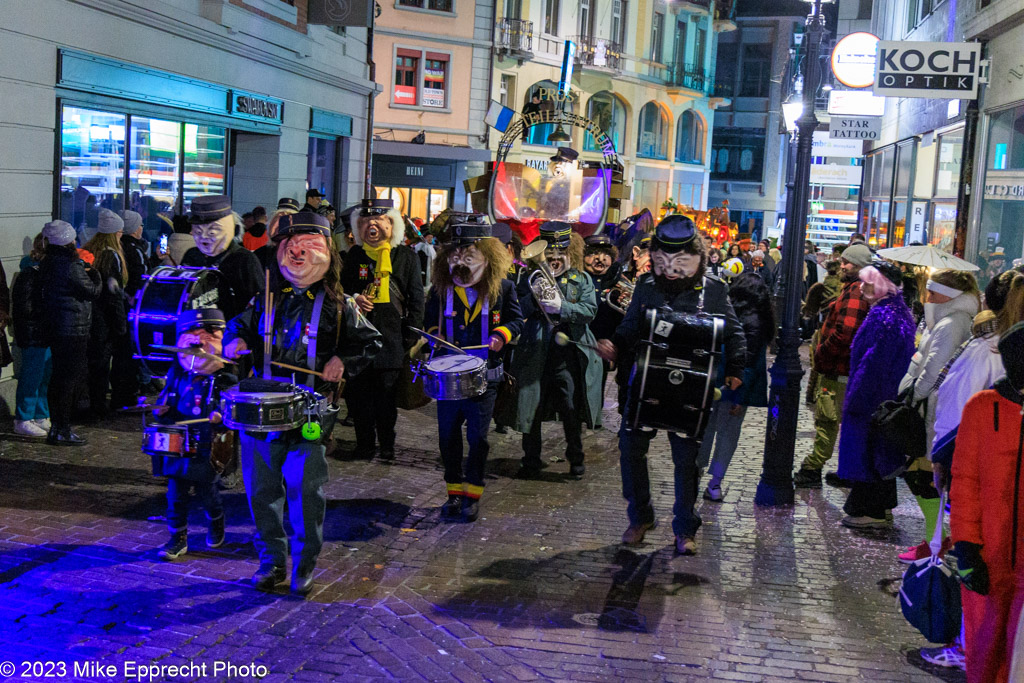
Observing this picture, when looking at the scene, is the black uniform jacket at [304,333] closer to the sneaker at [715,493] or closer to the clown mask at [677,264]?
the clown mask at [677,264]

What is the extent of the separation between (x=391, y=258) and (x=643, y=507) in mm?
3208

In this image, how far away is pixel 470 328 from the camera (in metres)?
7.71

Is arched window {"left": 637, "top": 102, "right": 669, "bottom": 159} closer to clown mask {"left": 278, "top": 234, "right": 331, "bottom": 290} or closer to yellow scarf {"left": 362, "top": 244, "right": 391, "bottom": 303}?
yellow scarf {"left": 362, "top": 244, "right": 391, "bottom": 303}

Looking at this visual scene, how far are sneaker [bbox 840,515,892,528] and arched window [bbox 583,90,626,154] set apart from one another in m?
36.0

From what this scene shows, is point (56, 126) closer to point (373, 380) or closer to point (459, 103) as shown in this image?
point (373, 380)

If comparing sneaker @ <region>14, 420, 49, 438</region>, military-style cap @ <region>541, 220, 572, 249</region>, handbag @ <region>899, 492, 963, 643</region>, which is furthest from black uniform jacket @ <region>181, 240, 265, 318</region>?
handbag @ <region>899, 492, 963, 643</region>

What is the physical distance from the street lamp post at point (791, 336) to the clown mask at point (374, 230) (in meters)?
3.16

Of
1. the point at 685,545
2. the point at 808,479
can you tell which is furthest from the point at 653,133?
A: the point at 685,545

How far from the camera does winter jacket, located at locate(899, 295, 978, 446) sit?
6.70 metres

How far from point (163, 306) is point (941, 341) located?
15.0ft

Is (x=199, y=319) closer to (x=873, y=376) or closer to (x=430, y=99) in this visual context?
(x=873, y=376)

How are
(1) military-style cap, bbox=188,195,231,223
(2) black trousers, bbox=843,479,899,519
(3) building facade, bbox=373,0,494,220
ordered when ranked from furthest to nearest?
(3) building facade, bbox=373,0,494,220 → (2) black trousers, bbox=843,479,899,519 → (1) military-style cap, bbox=188,195,231,223

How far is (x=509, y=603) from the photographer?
19.7 ft

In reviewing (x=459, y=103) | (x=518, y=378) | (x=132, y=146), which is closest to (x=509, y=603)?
(x=518, y=378)
